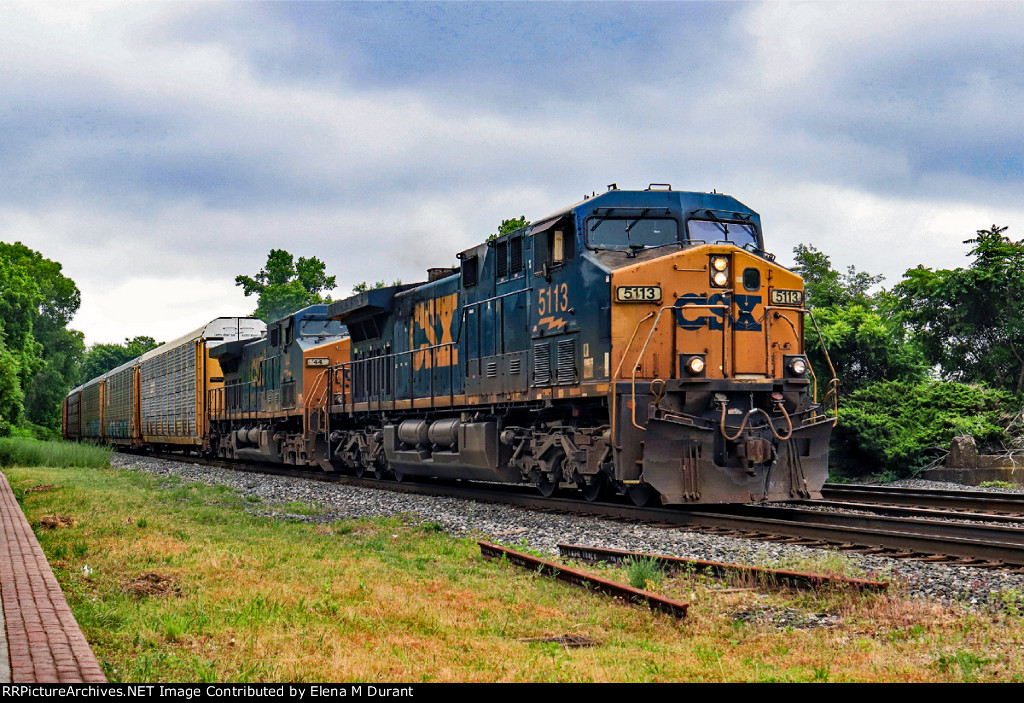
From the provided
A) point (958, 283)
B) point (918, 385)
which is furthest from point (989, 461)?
point (958, 283)

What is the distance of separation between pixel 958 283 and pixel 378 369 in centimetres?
1331

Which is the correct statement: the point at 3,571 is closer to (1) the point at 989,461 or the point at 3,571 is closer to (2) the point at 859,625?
(2) the point at 859,625

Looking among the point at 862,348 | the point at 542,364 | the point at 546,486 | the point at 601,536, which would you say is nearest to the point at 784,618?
the point at 601,536

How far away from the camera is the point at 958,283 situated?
22.0 metres

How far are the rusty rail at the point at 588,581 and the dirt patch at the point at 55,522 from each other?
5372 mm

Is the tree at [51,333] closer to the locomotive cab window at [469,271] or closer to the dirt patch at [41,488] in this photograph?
the dirt patch at [41,488]

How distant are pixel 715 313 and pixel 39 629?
8.45 meters

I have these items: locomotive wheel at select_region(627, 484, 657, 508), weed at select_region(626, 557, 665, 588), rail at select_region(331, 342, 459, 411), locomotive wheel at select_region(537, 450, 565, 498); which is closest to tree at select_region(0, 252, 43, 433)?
rail at select_region(331, 342, 459, 411)

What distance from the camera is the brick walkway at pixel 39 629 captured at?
4184 mm

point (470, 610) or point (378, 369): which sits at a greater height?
point (378, 369)

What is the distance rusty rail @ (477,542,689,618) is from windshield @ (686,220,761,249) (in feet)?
17.6

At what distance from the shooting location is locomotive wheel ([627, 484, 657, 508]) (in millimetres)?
11945

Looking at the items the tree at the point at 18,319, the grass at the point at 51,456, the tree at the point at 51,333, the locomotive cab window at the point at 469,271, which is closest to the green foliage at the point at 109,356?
the tree at the point at 51,333

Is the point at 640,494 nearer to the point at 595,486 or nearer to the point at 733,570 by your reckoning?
the point at 595,486
